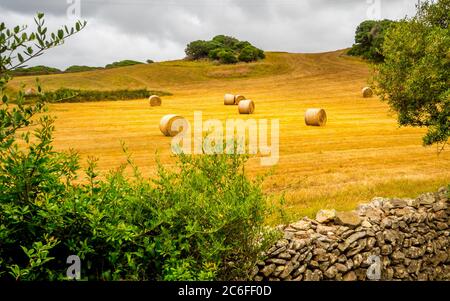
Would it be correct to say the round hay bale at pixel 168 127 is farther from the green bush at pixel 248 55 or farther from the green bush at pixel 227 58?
→ the green bush at pixel 248 55

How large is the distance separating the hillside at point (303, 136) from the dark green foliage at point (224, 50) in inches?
676

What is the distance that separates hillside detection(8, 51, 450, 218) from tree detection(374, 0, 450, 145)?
72.5 inches

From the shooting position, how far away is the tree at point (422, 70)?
1666cm

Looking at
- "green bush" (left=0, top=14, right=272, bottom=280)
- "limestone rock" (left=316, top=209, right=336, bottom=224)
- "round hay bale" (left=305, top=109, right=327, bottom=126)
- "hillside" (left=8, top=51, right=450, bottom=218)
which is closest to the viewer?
"green bush" (left=0, top=14, right=272, bottom=280)

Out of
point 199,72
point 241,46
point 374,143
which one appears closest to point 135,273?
point 374,143

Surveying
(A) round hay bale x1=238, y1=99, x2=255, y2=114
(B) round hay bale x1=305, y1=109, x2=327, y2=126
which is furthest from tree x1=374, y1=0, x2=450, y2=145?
(A) round hay bale x1=238, y1=99, x2=255, y2=114

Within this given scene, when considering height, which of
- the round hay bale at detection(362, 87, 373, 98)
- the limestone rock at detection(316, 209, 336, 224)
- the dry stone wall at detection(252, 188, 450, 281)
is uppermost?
the round hay bale at detection(362, 87, 373, 98)

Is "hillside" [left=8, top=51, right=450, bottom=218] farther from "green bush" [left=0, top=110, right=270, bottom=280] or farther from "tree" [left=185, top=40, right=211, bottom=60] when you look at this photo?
"tree" [left=185, top=40, right=211, bottom=60]

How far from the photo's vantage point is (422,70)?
55.8 ft

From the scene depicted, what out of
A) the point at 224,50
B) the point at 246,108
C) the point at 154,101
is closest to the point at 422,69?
the point at 246,108

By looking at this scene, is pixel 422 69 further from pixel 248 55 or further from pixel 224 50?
pixel 224 50

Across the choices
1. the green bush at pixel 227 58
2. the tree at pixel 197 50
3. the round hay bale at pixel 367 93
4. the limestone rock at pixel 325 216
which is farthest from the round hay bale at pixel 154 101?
the tree at pixel 197 50

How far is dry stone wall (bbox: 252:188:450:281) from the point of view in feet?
39.0
